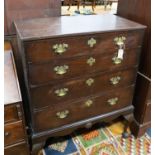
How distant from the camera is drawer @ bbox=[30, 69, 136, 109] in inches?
45.8

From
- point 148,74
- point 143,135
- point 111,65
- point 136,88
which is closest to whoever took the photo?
point 111,65

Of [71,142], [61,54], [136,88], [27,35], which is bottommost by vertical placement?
[71,142]

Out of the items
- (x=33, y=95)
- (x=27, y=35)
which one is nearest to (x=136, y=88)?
(x=33, y=95)

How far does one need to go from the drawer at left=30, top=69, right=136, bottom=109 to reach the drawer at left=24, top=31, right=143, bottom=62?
0.20 meters

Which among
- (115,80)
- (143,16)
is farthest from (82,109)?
(143,16)

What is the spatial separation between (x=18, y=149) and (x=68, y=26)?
2.84 feet

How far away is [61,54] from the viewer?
42.8 inches

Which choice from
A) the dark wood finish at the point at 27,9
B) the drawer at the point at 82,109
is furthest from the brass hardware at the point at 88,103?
the dark wood finish at the point at 27,9

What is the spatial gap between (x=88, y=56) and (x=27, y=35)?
1.31ft

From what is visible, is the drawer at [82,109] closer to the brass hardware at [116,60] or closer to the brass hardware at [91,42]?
the brass hardware at [116,60]

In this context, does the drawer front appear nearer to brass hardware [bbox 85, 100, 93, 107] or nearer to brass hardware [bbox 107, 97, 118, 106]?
brass hardware [bbox 85, 100, 93, 107]

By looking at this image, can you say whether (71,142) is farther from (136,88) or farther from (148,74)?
(148,74)

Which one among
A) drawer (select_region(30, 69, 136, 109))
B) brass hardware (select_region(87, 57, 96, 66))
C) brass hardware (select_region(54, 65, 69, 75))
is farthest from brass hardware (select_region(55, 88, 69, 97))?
brass hardware (select_region(87, 57, 96, 66))

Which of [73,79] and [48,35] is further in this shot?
[73,79]
